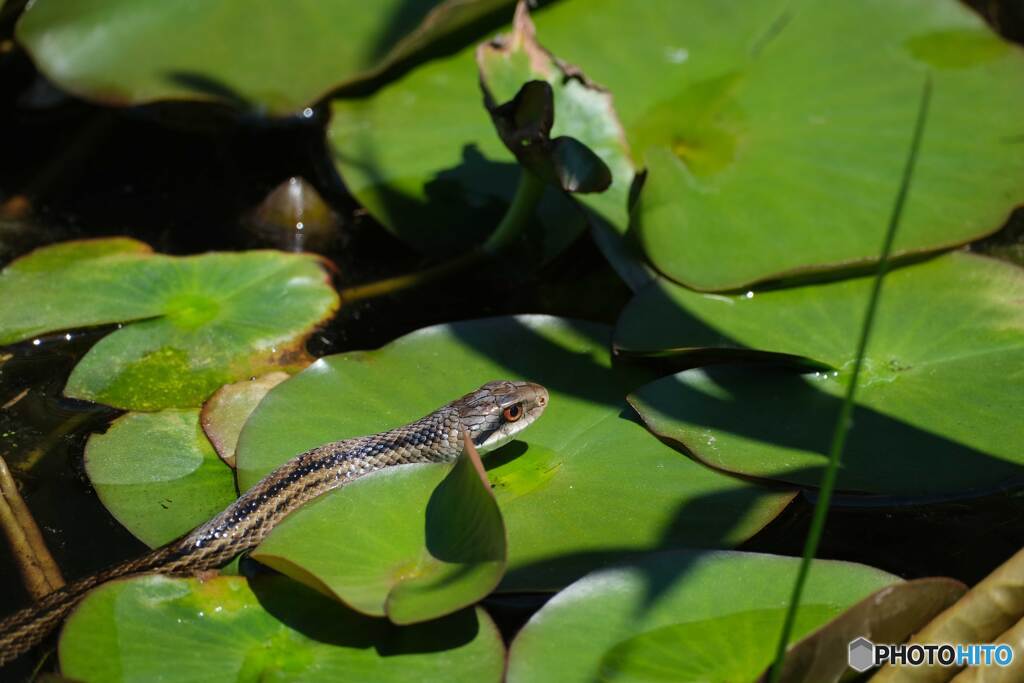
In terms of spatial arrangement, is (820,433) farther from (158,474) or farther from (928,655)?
(158,474)

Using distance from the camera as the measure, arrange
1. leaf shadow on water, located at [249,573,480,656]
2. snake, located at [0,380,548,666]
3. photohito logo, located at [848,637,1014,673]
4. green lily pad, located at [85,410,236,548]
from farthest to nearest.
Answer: green lily pad, located at [85,410,236,548] < snake, located at [0,380,548,666] < leaf shadow on water, located at [249,573,480,656] < photohito logo, located at [848,637,1014,673]

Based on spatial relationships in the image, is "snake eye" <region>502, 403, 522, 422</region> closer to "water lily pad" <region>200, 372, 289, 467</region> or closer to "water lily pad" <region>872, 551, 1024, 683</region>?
"water lily pad" <region>200, 372, 289, 467</region>

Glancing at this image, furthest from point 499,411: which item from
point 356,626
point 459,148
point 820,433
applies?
point 459,148

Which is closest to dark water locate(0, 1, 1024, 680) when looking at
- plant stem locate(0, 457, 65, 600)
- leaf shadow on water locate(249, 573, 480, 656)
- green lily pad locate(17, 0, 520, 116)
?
plant stem locate(0, 457, 65, 600)

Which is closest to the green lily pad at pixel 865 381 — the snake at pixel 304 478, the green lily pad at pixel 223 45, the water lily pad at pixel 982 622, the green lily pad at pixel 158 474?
the snake at pixel 304 478

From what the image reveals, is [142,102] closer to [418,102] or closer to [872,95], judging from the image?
[418,102]

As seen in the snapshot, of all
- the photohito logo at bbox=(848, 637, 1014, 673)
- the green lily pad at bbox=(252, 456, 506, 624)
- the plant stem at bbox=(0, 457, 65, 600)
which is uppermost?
the green lily pad at bbox=(252, 456, 506, 624)

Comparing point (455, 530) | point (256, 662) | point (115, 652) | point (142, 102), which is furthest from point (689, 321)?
point (142, 102)
